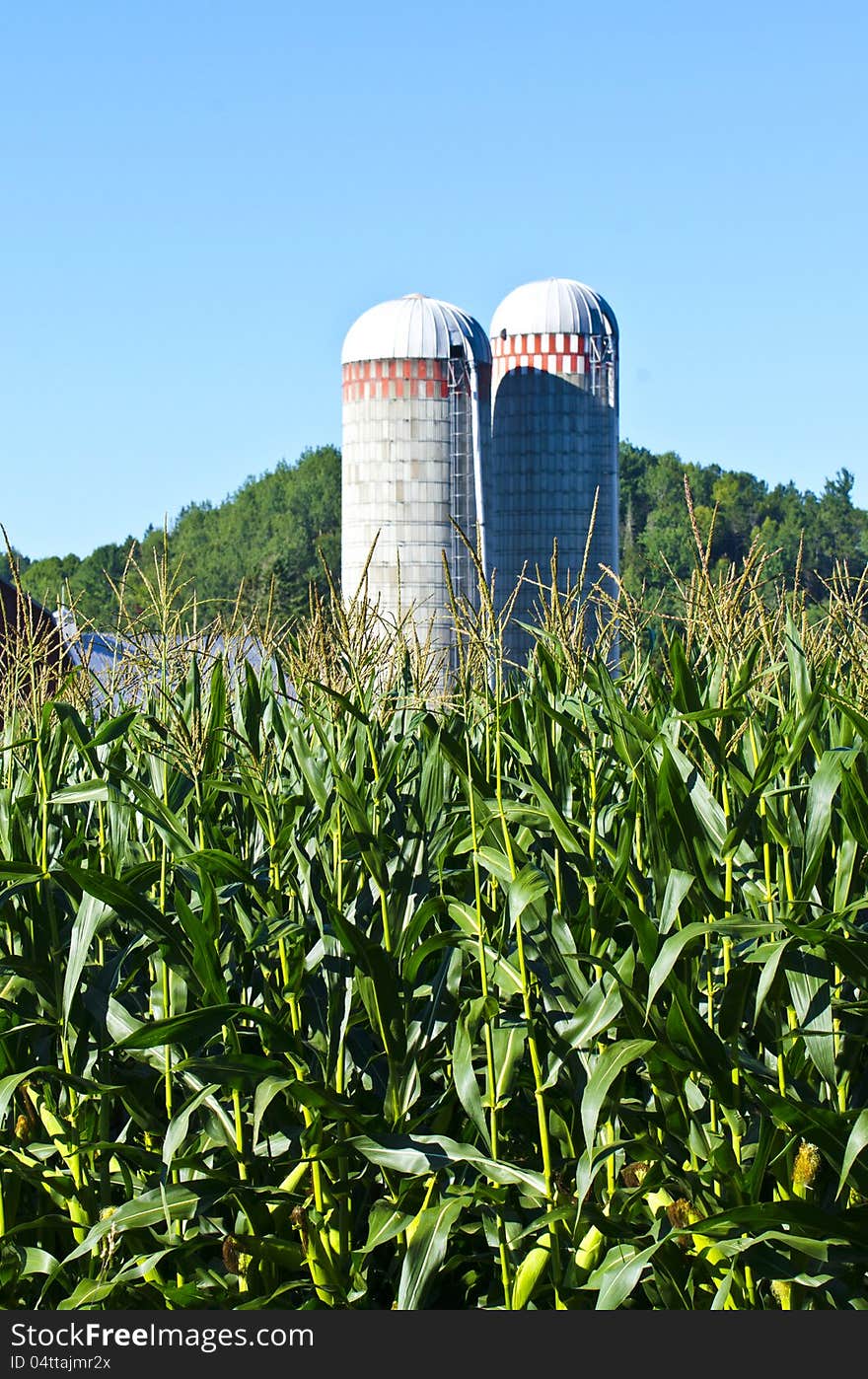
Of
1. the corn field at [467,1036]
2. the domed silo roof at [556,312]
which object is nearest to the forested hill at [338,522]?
the domed silo roof at [556,312]

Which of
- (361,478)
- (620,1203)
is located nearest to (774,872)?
(620,1203)

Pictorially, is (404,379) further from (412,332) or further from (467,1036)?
(467,1036)

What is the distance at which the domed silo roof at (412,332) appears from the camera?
25.4 m

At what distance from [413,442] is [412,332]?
214 cm

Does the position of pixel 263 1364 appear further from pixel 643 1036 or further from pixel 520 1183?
pixel 643 1036

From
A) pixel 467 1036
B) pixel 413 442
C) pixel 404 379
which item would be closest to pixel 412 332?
pixel 404 379

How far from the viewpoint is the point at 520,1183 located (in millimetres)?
3619

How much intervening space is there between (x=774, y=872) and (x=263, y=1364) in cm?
195

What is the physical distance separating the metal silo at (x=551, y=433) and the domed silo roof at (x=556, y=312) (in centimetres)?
2

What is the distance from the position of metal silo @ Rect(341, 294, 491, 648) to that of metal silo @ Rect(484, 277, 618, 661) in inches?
89.6

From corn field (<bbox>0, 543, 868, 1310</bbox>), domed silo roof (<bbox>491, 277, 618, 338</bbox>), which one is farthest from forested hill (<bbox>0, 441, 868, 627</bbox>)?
corn field (<bbox>0, 543, 868, 1310</bbox>)

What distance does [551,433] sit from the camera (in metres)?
28.0

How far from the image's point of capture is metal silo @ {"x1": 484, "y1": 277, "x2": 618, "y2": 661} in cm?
2802

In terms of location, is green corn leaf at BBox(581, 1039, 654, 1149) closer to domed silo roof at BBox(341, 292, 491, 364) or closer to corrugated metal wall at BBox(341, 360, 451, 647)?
corrugated metal wall at BBox(341, 360, 451, 647)
